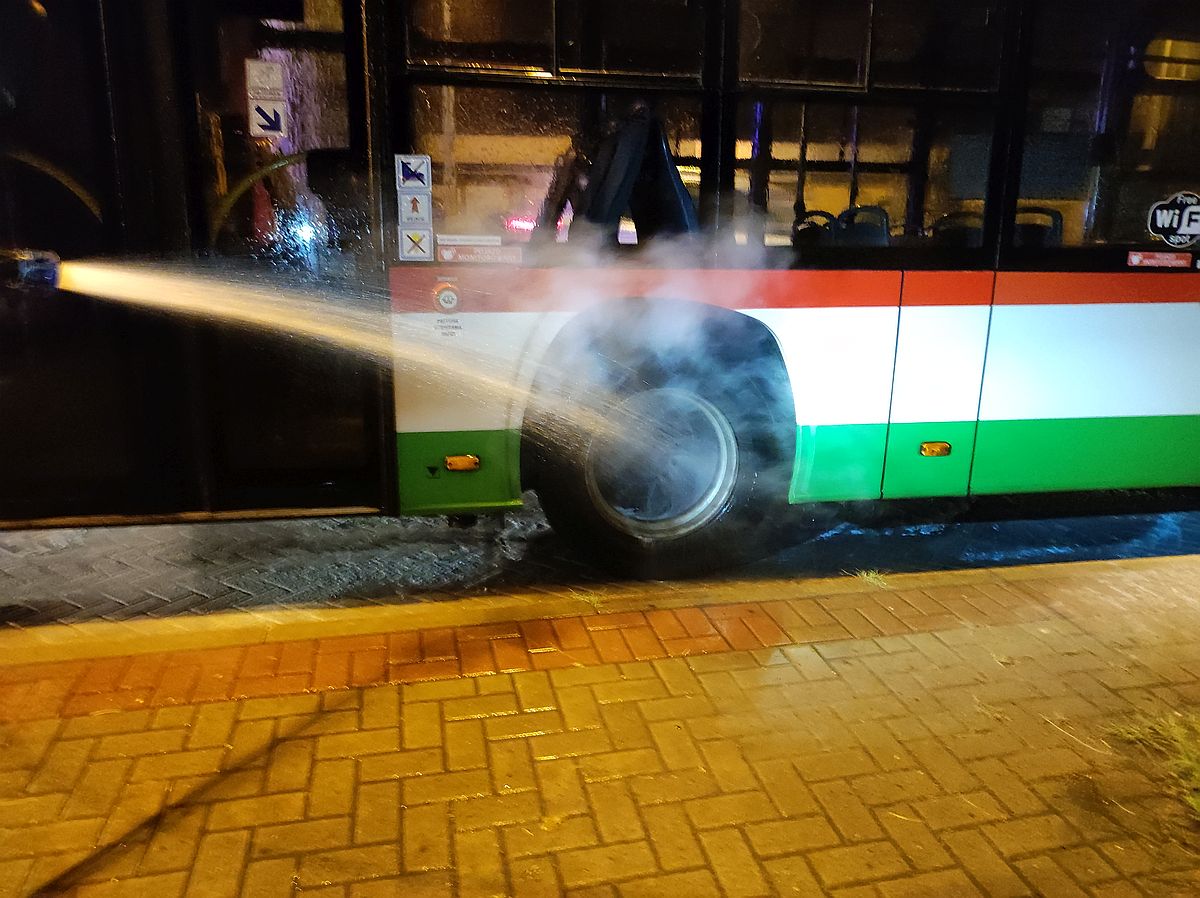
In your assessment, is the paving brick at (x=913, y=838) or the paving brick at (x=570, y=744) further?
the paving brick at (x=570, y=744)

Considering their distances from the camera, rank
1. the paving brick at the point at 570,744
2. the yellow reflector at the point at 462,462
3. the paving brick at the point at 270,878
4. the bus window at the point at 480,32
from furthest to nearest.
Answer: the yellow reflector at the point at 462,462 → the bus window at the point at 480,32 → the paving brick at the point at 570,744 → the paving brick at the point at 270,878

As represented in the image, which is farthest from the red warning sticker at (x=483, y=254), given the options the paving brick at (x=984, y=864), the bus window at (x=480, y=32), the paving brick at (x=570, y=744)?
the paving brick at (x=984, y=864)

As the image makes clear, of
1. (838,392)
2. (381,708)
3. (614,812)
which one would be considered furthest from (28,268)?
(838,392)

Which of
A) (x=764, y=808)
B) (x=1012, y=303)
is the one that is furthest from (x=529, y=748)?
(x=1012, y=303)

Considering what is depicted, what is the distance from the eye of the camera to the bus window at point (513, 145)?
4.06m

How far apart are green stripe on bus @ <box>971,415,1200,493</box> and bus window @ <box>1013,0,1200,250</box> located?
974mm

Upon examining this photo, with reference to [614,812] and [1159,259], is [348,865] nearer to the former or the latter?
[614,812]

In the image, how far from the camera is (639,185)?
4.29 m

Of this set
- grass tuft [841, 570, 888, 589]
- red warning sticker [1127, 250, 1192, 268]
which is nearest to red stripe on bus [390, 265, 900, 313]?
red warning sticker [1127, 250, 1192, 268]

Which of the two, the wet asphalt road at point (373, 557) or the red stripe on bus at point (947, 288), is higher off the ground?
the red stripe on bus at point (947, 288)

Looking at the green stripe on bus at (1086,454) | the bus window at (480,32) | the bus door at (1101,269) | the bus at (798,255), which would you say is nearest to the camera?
the bus window at (480,32)

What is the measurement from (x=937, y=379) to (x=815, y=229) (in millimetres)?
1061

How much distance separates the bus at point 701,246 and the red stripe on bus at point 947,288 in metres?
0.02

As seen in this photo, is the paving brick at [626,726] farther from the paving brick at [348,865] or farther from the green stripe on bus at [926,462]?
the green stripe on bus at [926,462]
